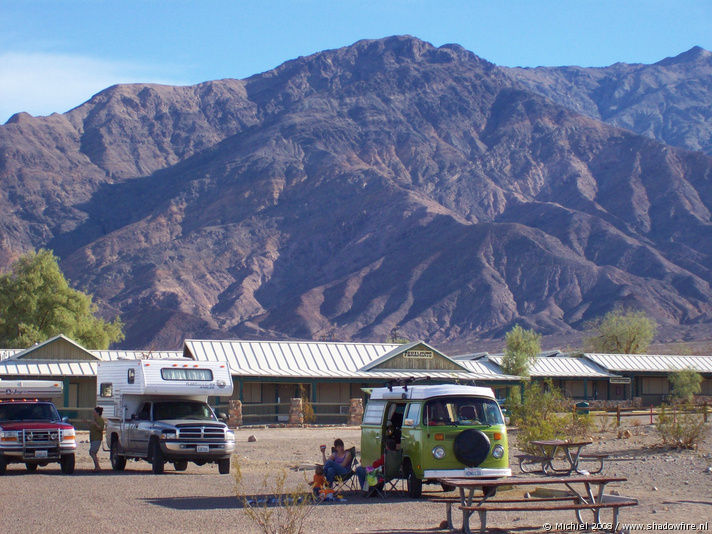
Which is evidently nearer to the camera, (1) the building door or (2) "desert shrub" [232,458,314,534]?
(2) "desert shrub" [232,458,314,534]

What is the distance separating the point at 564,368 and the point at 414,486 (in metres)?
43.4

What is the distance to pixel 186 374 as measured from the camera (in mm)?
22906

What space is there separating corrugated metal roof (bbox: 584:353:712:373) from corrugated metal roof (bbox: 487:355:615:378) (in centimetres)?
104

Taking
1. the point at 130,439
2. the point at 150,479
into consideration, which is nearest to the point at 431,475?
the point at 150,479

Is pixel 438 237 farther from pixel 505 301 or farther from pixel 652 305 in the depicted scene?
pixel 652 305

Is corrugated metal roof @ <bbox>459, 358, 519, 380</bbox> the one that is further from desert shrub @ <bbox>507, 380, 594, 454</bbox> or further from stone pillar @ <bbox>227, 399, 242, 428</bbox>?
desert shrub @ <bbox>507, 380, 594, 454</bbox>

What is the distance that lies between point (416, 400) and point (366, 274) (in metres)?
169

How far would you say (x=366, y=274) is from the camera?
18562 cm

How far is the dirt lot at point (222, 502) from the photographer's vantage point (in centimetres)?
1403

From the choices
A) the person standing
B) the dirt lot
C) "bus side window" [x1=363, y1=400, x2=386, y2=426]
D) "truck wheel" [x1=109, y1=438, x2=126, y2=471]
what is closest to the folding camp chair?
the dirt lot

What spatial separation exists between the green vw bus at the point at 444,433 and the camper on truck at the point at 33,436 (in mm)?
7618

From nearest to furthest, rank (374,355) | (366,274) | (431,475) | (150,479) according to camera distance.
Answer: (431,475)
(150,479)
(374,355)
(366,274)

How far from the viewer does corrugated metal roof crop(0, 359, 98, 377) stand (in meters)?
43.5

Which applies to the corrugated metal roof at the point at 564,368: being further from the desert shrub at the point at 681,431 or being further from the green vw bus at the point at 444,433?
the green vw bus at the point at 444,433
